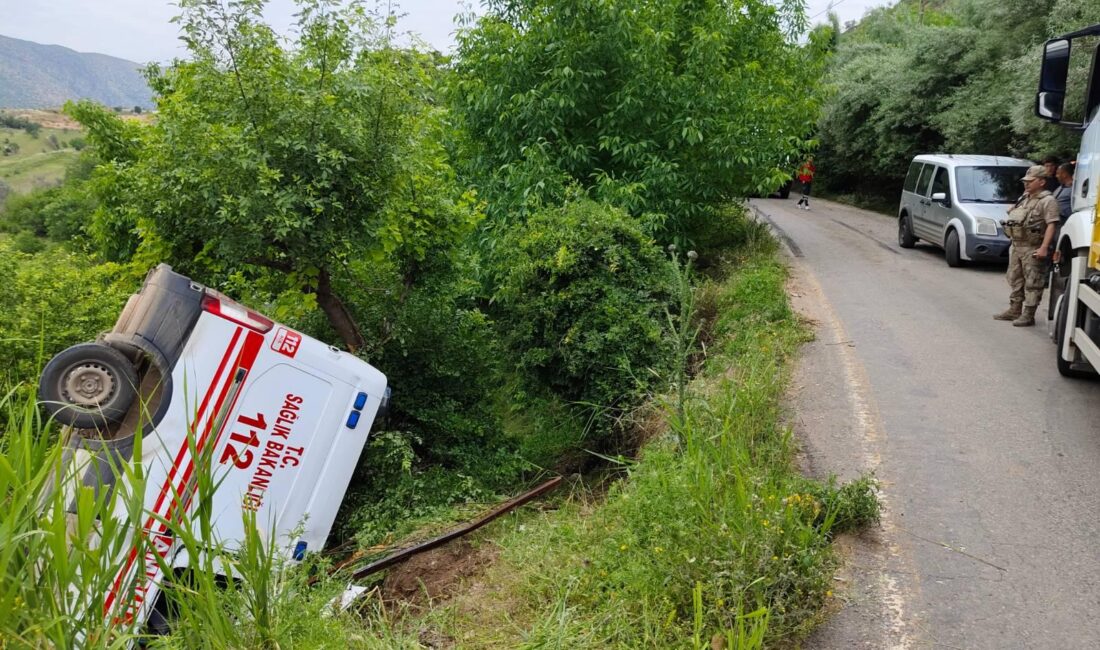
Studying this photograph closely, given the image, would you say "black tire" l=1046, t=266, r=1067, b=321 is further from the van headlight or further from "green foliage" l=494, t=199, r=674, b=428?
the van headlight

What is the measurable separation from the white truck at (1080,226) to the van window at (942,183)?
5.97 meters

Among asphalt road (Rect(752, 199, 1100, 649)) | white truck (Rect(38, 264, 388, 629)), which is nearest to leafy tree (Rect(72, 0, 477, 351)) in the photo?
white truck (Rect(38, 264, 388, 629))

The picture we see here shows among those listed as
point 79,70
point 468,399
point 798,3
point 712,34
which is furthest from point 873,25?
point 79,70

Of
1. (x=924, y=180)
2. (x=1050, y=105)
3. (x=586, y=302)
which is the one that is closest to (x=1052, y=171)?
(x=924, y=180)

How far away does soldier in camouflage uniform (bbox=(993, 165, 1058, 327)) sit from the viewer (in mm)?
8250

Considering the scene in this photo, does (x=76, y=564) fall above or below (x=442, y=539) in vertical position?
above

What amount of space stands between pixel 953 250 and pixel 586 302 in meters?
7.63

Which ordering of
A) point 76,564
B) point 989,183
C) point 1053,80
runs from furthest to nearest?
point 989,183
point 1053,80
point 76,564

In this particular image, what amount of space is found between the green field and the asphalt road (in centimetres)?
8177

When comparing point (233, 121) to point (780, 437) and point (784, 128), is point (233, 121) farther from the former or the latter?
point (784, 128)

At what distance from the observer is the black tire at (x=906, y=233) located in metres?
14.7

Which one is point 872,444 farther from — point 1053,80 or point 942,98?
point 942,98

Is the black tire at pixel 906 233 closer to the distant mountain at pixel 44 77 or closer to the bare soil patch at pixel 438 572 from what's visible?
the bare soil patch at pixel 438 572

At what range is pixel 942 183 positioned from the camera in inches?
530
